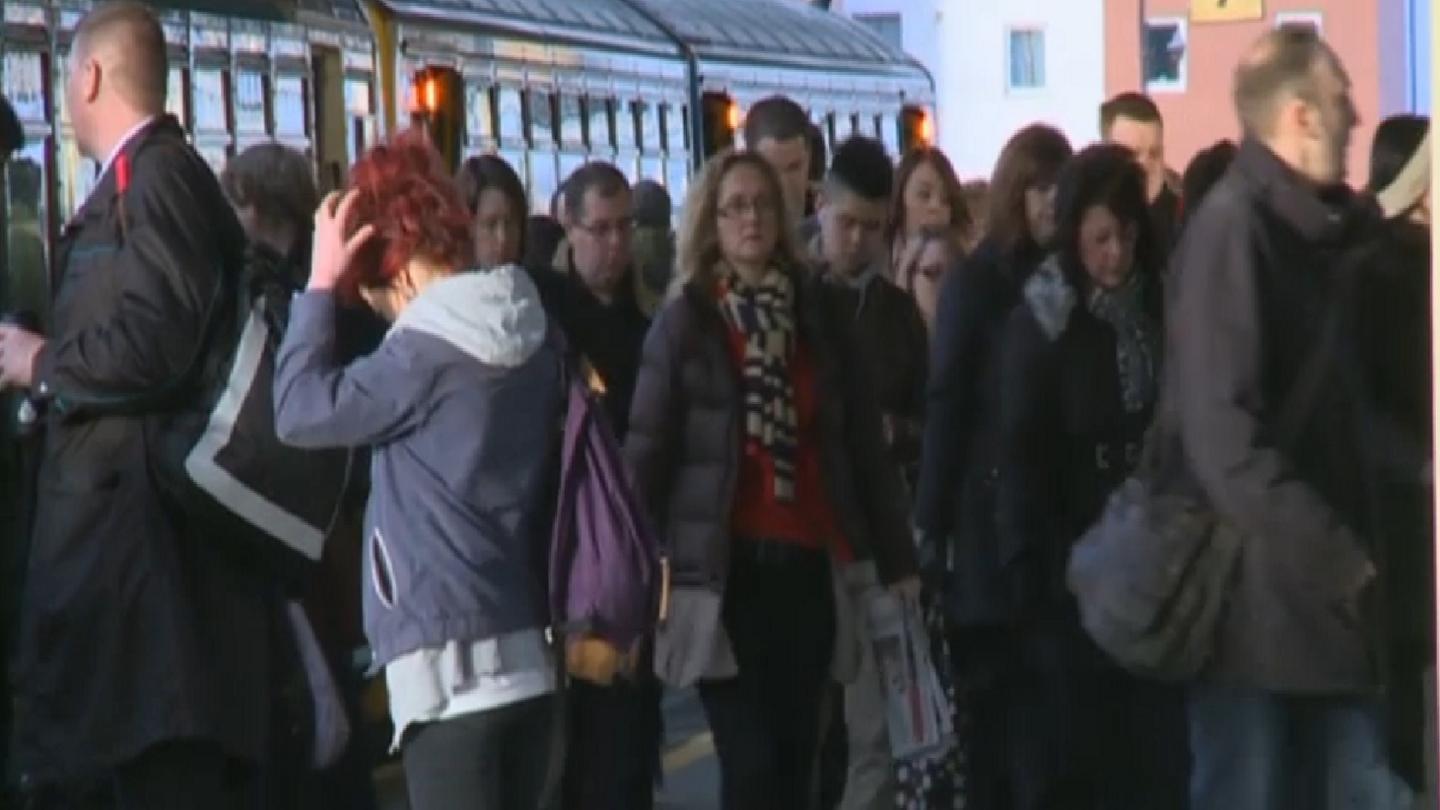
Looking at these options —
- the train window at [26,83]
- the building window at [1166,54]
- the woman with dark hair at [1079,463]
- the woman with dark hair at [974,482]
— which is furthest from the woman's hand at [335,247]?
the building window at [1166,54]

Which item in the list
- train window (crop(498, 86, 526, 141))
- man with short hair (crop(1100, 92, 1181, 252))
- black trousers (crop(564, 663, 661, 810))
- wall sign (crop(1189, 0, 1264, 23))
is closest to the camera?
black trousers (crop(564, 663, 661, 810))

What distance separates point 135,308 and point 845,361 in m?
2.13

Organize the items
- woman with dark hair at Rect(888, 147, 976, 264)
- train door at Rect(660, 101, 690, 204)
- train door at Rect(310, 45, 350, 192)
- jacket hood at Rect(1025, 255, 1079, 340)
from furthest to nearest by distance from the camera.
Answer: train door at Rect(660, 101, 690, 204) < train door at Rect(310, 45, 350, 192) < woman with dark hair at Rect(888, 147, 976, 264) < jacket hood at Rect(1025, 255, 1079, 340)

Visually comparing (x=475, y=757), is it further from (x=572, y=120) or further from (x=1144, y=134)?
(x=572, y=120)

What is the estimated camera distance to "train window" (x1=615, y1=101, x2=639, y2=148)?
23141mm

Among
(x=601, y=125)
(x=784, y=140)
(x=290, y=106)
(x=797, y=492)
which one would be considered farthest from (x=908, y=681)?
(x=601, y=125)

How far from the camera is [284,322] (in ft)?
26.9

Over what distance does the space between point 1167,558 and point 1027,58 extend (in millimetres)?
64462

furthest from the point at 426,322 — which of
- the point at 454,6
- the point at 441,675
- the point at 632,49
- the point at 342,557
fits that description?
the point at 632,49

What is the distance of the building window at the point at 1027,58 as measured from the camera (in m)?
70.8

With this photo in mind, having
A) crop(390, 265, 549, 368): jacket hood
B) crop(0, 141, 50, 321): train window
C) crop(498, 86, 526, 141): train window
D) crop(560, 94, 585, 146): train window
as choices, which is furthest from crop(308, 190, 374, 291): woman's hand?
crop(560, 94, 585, 146): train window

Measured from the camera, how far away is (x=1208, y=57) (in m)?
75.0

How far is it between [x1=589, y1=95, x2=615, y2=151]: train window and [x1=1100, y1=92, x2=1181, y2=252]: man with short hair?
9.63m

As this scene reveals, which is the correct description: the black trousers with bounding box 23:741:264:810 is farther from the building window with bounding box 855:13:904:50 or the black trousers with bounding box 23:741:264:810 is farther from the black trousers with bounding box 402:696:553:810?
the building window with bounding box 855:13:904:50
